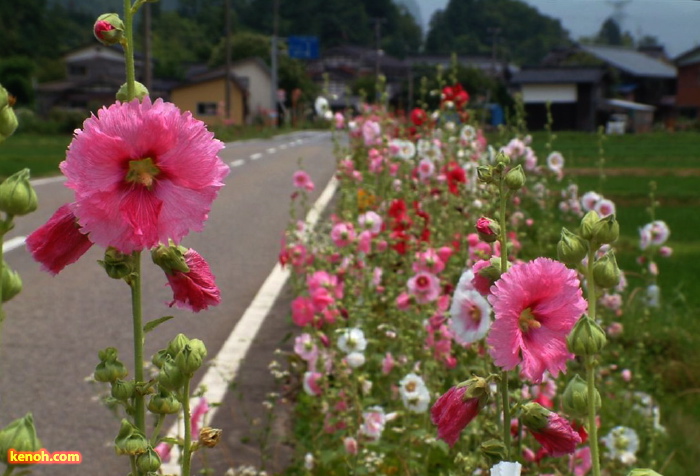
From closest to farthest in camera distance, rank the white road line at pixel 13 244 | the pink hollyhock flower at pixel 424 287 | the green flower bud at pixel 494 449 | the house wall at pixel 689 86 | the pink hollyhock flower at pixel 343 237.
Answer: the green flower bud at pixel 494 449 < the pink hollyhock flower at pixel 424 287 < the pink hollyhock flower at pixel 343 237 < the white road line at pixel 13 244 < the house wall at pixel 689 86

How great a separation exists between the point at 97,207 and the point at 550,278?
439 mm

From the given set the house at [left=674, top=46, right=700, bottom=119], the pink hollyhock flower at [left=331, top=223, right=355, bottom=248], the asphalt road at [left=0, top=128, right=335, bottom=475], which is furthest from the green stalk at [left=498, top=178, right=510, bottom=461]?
the house at [left=674, top=46, right=700, bottom=119]

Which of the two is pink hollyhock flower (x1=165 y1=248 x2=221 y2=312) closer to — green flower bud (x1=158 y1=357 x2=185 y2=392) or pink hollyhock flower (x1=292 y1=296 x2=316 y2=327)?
green flower bud (x1=158 y1=357 x2=185 y2=392)

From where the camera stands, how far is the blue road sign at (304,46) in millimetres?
65000

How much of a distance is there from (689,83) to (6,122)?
56.4m

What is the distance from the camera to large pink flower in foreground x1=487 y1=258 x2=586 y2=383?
1036 millimetres

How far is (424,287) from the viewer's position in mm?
3352

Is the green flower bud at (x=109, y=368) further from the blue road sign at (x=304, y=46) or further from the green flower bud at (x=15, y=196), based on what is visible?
the blue road sign at (x=304, y=46)

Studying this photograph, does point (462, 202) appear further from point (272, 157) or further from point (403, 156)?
point (272, 157)

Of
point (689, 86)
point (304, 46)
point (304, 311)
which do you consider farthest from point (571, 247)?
point (304, 46)

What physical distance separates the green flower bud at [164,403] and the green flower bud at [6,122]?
310 mm

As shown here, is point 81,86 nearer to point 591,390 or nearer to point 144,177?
point 144,177

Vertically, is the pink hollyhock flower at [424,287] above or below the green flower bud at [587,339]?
below

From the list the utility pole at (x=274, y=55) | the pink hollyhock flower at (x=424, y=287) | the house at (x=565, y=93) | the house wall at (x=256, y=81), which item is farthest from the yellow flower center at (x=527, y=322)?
the house wall at (x=256, y=81)
